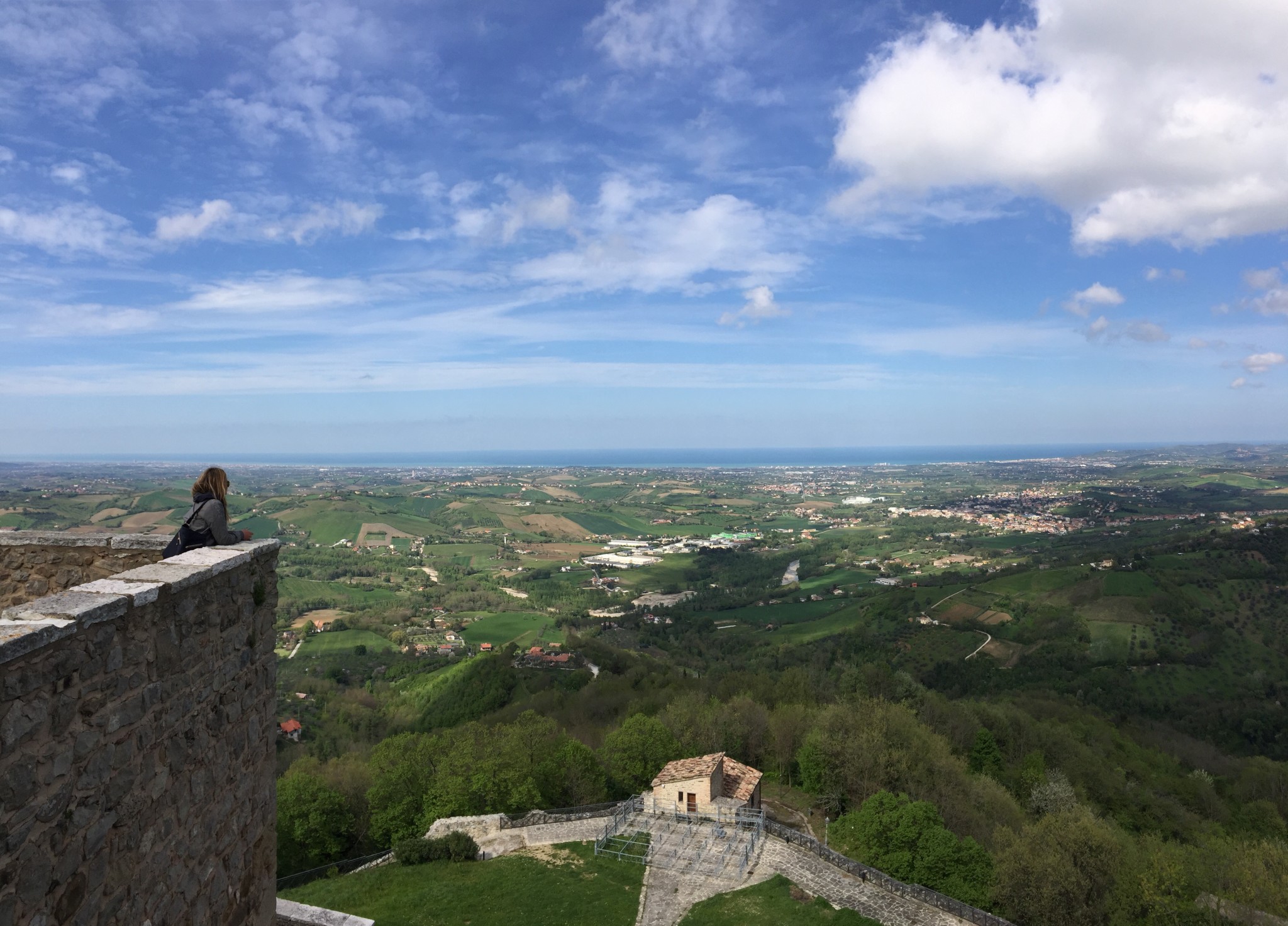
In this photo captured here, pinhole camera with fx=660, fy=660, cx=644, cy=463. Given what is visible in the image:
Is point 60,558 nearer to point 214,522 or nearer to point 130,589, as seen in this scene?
point 214,522

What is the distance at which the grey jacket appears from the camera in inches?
201

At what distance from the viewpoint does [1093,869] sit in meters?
20.3

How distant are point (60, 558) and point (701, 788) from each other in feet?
74.8

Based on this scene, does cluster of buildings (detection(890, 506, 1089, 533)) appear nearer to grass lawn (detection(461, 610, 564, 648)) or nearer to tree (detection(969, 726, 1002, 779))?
grass lawn (detection(461, 610, 564, 648))

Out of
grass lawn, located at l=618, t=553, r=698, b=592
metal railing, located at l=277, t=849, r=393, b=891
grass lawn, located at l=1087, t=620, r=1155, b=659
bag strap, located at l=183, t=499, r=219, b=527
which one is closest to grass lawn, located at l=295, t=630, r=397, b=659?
grass lawn, located at l=618, t=553, r=698, b=592

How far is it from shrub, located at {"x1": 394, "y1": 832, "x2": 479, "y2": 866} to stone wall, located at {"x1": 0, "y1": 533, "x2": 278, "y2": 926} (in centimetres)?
1819

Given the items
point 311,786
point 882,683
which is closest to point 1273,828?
point 882,683

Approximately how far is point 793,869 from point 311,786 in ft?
56.9

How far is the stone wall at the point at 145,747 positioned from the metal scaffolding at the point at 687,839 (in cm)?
1822

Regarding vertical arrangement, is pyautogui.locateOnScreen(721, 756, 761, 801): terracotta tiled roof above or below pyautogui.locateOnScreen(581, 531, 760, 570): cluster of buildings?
above

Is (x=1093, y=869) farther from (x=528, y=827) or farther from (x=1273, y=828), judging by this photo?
(x=1273, y=828)

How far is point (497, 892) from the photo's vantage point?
18.5m

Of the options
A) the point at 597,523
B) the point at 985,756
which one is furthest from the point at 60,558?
the point at 597,523

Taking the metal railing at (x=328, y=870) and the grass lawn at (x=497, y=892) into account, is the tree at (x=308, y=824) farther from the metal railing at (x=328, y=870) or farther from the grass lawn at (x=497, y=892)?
the grass lawn at (x=497, y=892)
